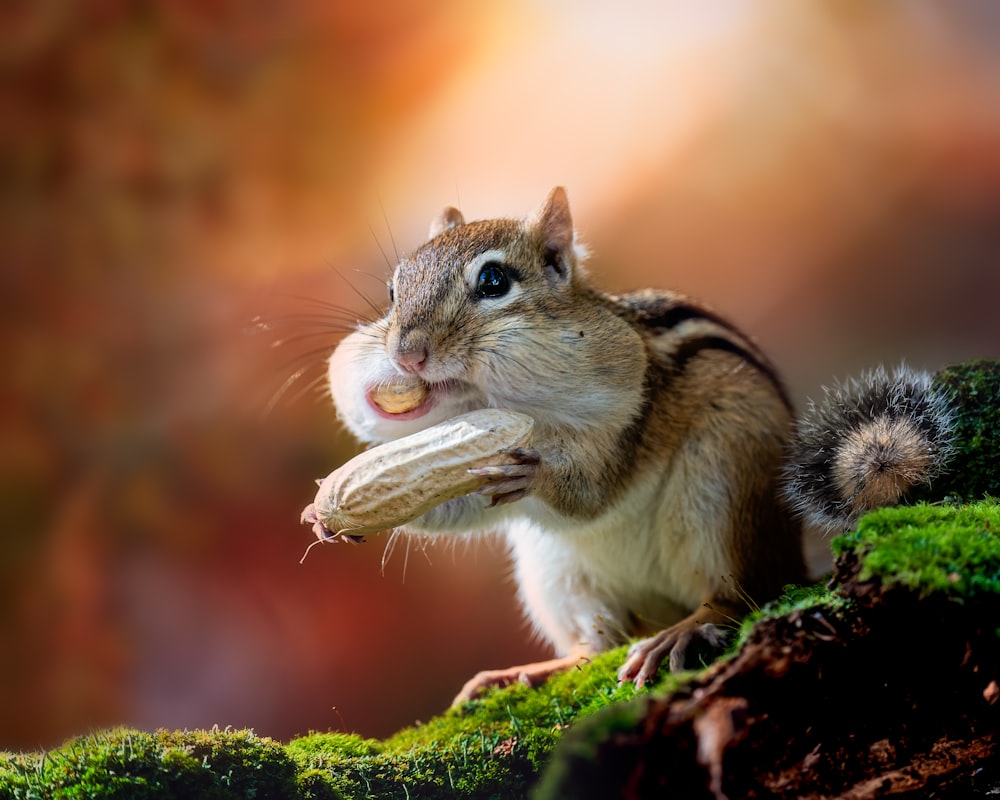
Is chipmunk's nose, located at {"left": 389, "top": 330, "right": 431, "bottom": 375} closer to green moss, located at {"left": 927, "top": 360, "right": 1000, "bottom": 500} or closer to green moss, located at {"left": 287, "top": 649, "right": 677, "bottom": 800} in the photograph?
green moss, located at {"left": 287, "top": 649, "right": 677, "bottom": 800}

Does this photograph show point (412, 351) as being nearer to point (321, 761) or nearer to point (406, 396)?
point (406, 396)

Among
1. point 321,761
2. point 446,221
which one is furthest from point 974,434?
point 321,761

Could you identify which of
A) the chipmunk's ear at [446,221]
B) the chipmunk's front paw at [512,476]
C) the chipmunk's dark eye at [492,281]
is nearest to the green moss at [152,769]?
the chipmunk's front paw at [512,476]

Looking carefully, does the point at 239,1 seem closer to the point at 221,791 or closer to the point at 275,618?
the point at 275,618

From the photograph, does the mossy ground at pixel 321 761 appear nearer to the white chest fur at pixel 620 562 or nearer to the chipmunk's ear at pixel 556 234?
the white chest fur at pixel 620 562

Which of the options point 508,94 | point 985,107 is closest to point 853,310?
point 985,107

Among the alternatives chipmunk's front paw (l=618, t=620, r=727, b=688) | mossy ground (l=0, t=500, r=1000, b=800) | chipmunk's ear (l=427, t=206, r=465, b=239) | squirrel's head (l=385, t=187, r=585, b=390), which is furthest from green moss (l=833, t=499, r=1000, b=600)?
chipmunk's ear (l=427, t=206, r=465, b=239)
